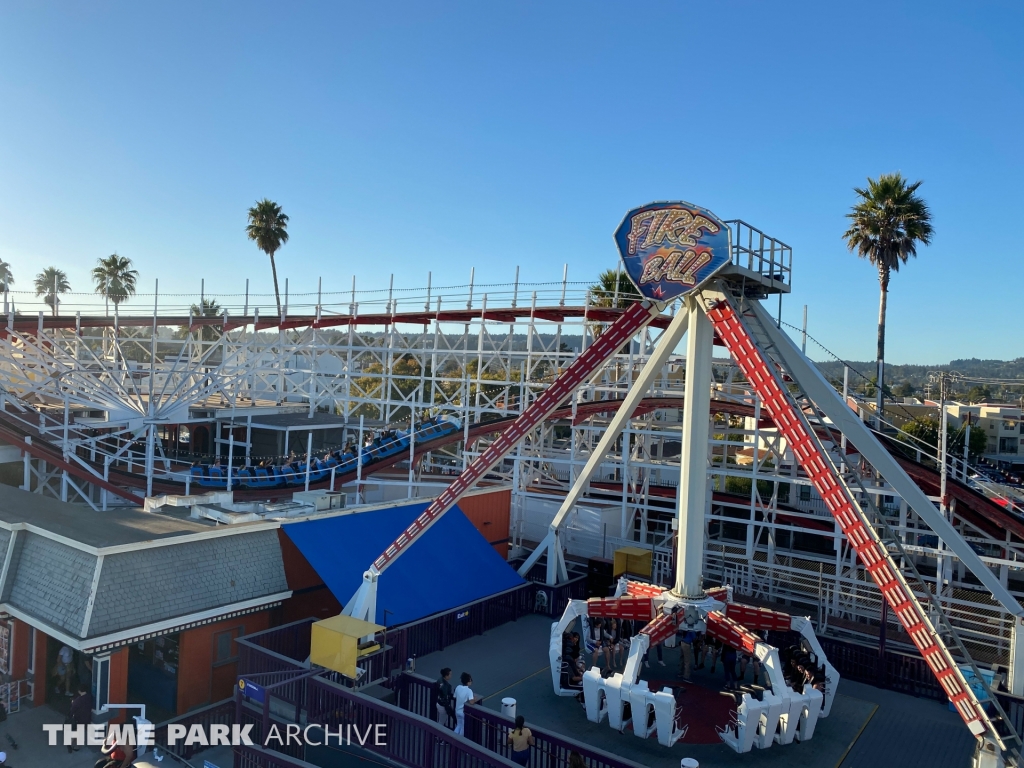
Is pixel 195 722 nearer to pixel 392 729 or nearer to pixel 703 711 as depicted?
pixel 392 729

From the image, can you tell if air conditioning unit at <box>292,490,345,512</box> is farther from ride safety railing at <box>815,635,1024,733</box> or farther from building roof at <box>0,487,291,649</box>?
ride safety railing at <box>815,635,1024,733</box>

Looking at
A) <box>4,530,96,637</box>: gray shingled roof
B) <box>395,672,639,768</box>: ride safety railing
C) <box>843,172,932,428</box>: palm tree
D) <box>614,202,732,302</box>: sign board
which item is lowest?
<box>395,672,639,768</box>: ride safety railing

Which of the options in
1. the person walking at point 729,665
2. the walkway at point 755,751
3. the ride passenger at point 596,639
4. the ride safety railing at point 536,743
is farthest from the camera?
the person walking at point 729,665

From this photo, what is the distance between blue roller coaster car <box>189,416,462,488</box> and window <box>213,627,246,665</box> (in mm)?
10066

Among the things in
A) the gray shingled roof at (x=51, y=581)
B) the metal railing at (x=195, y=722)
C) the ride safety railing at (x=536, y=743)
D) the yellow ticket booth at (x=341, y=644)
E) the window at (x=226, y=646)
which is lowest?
the metal railing at (x=195, y=722)

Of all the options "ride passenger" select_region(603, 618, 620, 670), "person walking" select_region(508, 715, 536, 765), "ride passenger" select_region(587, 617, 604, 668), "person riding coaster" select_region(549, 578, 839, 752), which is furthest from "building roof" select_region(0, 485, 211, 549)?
"ride passenger" select_region(603, 618, 620, 670)

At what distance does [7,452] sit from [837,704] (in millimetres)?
23792

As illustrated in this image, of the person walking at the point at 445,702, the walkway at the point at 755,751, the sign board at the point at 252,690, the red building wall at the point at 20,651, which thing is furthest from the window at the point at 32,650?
the person walking at the point at 445,702

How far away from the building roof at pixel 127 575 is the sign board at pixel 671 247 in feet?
28.1

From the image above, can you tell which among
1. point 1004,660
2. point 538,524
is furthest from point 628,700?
point 538,524

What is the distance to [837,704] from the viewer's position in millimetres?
12594

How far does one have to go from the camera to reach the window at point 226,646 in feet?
43.8

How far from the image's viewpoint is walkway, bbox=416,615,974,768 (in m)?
10.8

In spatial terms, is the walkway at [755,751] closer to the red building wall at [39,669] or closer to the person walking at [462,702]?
the person walking at [462,702]
